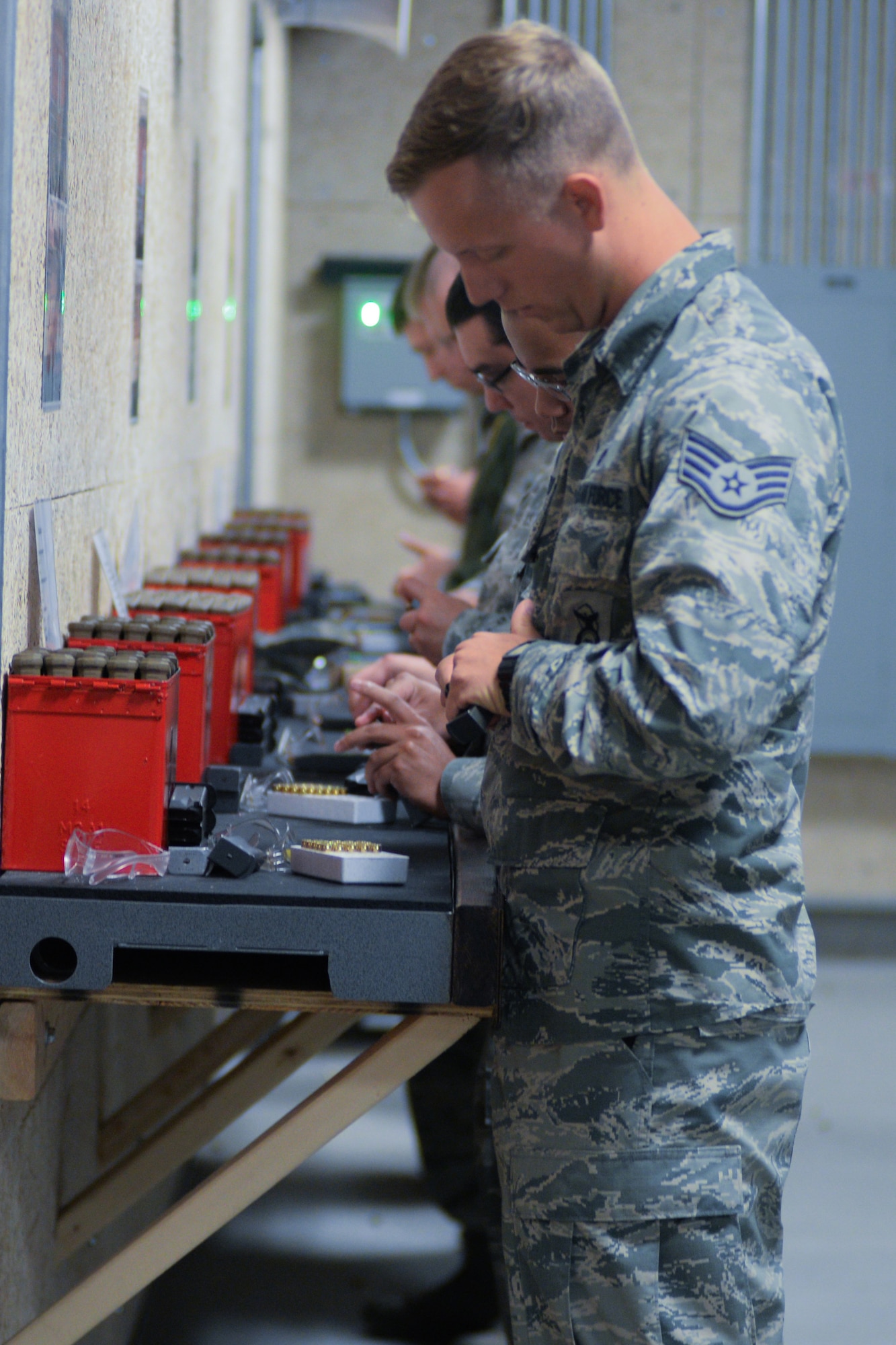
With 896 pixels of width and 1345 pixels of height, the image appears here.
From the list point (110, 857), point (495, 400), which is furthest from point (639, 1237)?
point (495, 400)

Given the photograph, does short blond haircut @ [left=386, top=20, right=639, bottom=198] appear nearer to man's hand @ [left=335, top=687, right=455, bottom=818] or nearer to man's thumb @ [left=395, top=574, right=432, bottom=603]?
man's hand @ [left=335, top=687, right=455, bottom=818]

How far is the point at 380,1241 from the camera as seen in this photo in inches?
103

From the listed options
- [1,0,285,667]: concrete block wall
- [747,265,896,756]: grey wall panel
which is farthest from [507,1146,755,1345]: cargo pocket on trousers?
[747,265,896,756]: grey wall panel

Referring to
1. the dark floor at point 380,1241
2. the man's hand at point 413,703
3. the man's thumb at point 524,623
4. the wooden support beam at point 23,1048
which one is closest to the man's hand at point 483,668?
the man's thumb at point 524,623

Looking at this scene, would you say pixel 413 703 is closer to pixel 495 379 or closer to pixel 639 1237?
pixel 495 379

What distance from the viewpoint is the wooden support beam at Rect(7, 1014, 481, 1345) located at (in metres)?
1.26

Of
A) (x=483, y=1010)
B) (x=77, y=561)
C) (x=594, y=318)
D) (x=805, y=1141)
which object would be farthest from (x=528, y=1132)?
(x=805, y=1141)

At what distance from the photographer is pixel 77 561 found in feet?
5.77

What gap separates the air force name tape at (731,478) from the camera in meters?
0.97

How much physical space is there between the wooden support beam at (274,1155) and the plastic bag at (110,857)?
0.26m

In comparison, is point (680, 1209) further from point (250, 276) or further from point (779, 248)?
point (779, 248)

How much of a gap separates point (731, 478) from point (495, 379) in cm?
81

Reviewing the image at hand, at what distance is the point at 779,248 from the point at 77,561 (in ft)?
12.7

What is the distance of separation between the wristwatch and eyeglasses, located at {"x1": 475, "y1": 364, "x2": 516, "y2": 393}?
69 cm
